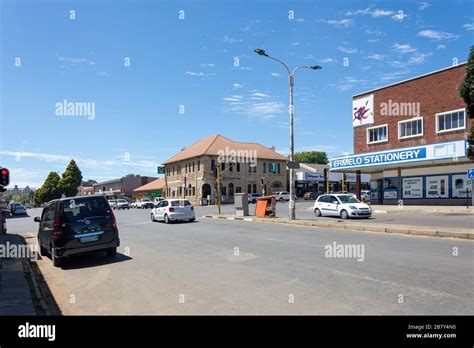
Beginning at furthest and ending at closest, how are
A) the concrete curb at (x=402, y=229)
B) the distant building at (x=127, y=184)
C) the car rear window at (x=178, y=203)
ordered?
the distant building at (x=127, y=184) → the car rear window at (x=178, y=203) → the concrete curb at (x=402, y=229)

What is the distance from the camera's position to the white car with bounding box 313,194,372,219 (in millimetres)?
23328

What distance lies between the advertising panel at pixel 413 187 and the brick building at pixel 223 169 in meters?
26.6

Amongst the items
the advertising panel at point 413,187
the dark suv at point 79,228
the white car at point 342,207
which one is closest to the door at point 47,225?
the dark suv at point 79,228

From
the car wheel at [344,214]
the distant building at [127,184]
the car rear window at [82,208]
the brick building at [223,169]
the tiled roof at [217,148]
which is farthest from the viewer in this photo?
the distant building at [127,184]

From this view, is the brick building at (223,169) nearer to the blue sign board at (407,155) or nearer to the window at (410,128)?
the blue sign board at (407,155)

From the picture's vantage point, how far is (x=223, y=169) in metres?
65.4

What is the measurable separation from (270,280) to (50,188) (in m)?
102

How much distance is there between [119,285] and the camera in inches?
322

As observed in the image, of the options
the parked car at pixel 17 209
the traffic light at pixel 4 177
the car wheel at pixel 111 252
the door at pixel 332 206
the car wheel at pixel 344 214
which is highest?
the traffic light at pixel 4 177

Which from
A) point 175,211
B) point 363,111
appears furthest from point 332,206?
point 363,111

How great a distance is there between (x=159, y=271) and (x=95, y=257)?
11.8ft

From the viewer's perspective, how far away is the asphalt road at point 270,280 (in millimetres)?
6223

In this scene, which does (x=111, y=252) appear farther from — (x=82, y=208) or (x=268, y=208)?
(x=268, y=208)
